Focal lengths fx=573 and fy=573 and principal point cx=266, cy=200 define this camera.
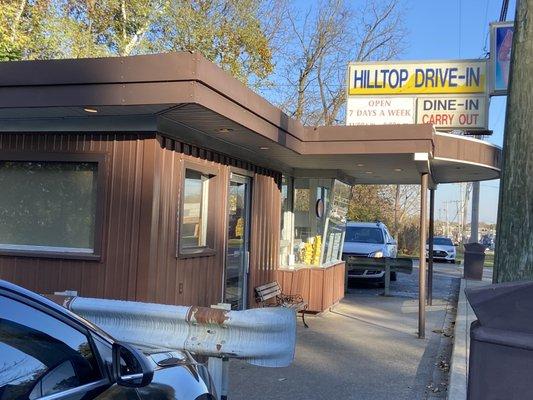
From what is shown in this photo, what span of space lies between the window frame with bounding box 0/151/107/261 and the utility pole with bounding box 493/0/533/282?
4.03 metres

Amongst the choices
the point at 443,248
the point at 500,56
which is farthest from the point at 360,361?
the point at 443,248

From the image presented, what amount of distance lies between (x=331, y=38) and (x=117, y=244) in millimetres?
23886

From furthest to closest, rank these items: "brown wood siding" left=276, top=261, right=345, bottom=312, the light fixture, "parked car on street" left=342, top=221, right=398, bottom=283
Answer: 1. "parked car on street" left=342, top=221, right=398, bottom=283
2. "brown wood siding" left=276, top=261, right=345, bottom=312
3. the light fixture

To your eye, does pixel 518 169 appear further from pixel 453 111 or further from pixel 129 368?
pixel 453 111

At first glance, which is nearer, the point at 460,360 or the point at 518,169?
the point at 518,169

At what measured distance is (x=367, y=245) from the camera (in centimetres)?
1606

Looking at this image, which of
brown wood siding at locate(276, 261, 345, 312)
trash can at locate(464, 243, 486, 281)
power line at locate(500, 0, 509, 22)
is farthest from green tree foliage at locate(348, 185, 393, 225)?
brown wood siding at locate(276, 261, 345, 312)

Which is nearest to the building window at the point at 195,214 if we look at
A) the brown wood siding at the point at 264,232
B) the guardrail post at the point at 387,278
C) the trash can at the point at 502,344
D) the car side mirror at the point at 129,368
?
the brown wood siding at the point at 264,232

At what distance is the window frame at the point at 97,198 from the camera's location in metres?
6.16

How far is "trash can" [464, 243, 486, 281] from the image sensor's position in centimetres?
1761

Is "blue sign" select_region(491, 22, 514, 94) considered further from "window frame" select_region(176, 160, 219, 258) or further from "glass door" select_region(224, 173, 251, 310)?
"window frame" select_region(176, 160, 219, 258)

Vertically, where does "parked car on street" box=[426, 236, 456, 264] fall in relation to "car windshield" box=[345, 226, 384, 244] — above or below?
below

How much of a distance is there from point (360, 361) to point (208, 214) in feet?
8.96

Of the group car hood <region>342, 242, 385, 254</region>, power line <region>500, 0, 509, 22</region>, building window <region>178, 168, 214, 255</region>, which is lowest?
car hood <region>342, 242, 385, 254</region>
